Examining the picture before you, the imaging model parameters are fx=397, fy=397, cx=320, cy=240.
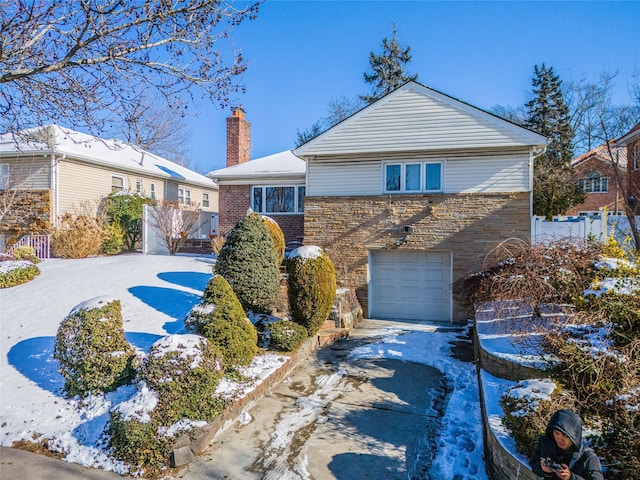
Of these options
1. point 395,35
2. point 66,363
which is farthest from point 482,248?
point 395,35

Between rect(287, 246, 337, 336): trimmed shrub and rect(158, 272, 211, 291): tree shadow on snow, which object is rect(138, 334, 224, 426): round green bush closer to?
rect(287, 246, 337, 336): trimmed shrub

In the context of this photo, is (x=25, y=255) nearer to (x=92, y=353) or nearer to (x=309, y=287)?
(x=92, y=353)

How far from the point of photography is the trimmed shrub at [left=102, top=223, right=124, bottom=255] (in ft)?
51.8

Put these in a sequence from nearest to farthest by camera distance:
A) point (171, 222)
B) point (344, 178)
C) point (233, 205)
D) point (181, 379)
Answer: point (181, 379) < point (344, 178) < point (171, 222) < point (233, 205)

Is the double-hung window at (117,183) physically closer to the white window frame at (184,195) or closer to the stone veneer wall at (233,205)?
the white window frame at (184,195)

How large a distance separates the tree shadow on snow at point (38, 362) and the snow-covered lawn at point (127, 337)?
2cm

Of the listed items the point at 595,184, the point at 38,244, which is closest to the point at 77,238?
the point at 38,244

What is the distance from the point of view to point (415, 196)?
1211cm

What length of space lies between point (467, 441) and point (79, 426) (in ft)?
16.2

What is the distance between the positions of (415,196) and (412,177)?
2.11ft

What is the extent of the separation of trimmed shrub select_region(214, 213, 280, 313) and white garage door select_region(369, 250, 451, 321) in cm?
499

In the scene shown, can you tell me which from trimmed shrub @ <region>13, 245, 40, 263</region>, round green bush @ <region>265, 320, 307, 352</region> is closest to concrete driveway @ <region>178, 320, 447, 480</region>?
round green bush @ <region>265, 320, 307, 352</region>

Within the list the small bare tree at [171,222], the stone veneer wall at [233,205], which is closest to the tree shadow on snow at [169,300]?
the small bare tree at [171,222]

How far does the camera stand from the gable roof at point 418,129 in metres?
11.3
